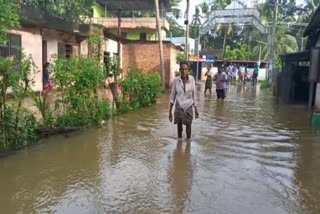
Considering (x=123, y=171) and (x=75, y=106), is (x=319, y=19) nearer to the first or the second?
(x=75, y=106)

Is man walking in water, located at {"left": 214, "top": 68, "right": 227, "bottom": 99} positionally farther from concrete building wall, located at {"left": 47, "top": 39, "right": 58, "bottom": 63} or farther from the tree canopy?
the tree canopy

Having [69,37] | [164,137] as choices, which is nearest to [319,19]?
[164,137]

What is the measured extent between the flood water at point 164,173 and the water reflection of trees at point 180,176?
0.01m

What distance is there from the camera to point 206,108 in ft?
51.5

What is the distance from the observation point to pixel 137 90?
13992 millimetres

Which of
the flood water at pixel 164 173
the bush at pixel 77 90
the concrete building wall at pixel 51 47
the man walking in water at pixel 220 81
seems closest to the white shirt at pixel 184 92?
the flood water at pixel 164 173

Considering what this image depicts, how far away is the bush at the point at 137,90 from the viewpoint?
13281 mm

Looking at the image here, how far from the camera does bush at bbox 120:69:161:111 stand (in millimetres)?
13281

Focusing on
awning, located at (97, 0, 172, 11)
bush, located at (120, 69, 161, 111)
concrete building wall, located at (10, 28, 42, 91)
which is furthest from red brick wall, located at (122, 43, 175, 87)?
bush, located at (120, 69, 161, 111)

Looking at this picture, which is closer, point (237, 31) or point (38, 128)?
point (38, 128)

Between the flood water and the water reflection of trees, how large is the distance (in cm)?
1

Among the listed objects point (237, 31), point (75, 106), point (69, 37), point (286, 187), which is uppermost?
point (237, 31)

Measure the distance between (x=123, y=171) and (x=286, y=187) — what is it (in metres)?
2.47

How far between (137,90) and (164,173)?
778 cm
